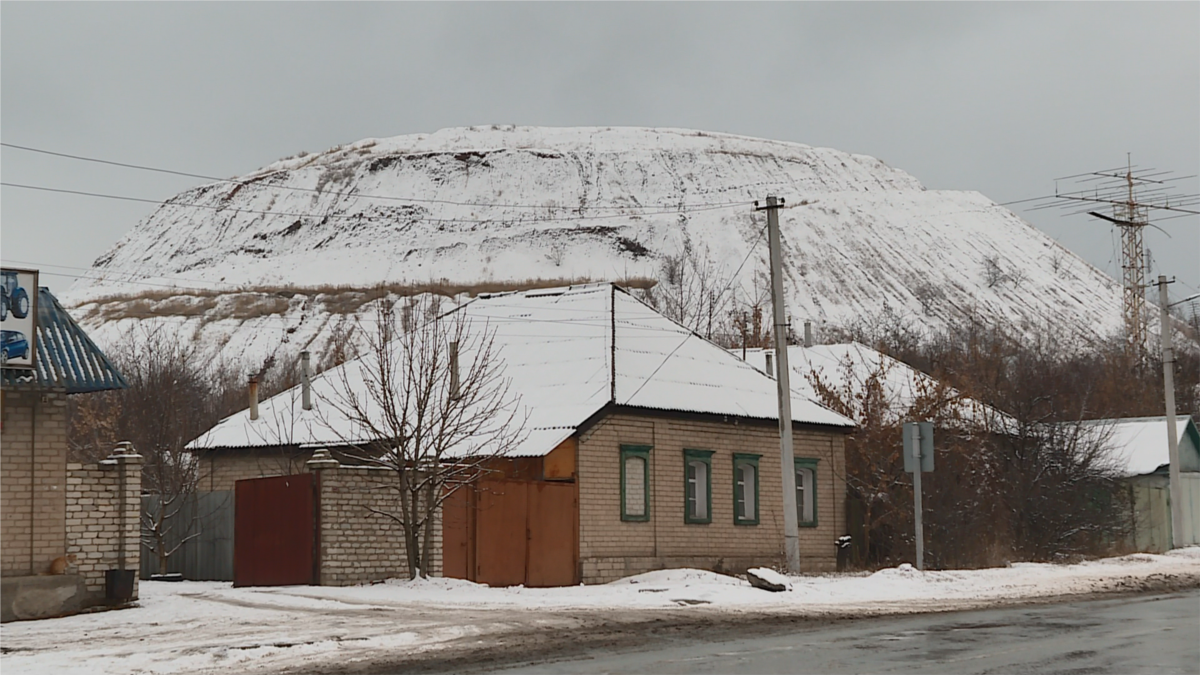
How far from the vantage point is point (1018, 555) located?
33594 mm

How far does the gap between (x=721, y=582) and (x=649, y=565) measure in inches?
167

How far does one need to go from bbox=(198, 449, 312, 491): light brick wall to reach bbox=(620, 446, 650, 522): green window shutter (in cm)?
725

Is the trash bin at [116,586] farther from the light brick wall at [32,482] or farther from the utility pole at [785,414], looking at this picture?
the utility pole at [785,414]

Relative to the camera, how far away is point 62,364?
61.2ft

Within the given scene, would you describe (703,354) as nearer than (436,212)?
Yes

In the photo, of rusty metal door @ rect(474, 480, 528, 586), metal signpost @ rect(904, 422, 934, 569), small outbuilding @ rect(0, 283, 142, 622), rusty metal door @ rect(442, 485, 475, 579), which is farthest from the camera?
rusty metal door @ rect(474, 480, 528, 586)

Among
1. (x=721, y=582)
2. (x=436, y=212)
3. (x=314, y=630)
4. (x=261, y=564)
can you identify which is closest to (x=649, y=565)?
(x=721, y=582)

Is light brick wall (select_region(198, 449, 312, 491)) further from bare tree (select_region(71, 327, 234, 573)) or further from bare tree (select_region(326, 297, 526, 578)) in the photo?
bare tree (select_region(326, 297, 526, 578))

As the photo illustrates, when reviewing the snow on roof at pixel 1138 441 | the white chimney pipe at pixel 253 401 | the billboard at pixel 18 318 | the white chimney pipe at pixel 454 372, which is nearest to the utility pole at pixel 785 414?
the white chimney pipe at pixel 454 372

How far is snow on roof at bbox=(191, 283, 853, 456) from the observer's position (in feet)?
90.3

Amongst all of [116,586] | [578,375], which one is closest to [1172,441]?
[578,375]

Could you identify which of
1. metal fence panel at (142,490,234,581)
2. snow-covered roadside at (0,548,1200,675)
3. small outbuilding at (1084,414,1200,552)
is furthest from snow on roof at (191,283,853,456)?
small outbuilding at (1084,414,1200,552)

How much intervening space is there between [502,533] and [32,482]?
9.32 m

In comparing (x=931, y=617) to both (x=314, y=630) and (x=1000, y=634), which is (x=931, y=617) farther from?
(x=314, y=630)
